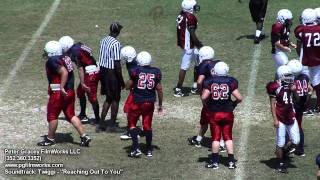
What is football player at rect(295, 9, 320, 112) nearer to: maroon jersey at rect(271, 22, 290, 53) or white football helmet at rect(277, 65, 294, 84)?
maroon jersey at rect(271, 22, 290, 53)

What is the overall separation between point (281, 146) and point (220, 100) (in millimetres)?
1146

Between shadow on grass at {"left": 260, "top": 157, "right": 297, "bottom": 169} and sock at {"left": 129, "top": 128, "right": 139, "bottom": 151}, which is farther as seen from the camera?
sock at {"left": 129, "top": 128, "right": 139, "bottom": 151}

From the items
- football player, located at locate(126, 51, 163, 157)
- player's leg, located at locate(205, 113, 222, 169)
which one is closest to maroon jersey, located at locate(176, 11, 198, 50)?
football player, located at locate(126, 51, 163, 157)

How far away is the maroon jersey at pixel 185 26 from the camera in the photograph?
15.1 m

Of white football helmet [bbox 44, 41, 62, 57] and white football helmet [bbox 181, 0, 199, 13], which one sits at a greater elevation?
white football helmet [bbox 181, 0, 199, 13]

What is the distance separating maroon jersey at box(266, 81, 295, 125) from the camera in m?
11.6

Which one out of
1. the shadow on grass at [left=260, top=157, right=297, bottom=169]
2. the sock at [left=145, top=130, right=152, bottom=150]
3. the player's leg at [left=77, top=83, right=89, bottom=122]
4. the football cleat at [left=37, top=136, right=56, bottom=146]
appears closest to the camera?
the shadow on grass at [left=260, top=157, right=297, bottom=169]

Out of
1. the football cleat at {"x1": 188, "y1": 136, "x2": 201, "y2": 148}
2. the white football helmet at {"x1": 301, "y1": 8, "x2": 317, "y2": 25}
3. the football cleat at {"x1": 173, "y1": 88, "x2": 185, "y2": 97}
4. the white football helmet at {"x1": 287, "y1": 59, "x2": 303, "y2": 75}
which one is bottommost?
the football cleat at {"x1": 188, "y1": 136, "x2": 201, "y2": 148}

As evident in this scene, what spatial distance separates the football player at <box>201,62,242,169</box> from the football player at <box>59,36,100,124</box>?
8.43ft

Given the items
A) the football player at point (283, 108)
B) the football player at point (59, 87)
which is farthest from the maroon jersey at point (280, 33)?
the football player at point (59, 87)

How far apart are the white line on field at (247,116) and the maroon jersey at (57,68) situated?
9.61 ft

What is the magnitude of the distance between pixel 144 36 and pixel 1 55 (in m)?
3.36

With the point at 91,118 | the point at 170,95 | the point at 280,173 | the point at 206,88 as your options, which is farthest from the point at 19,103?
the point at 280,173

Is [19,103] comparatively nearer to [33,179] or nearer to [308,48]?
[33,179]
